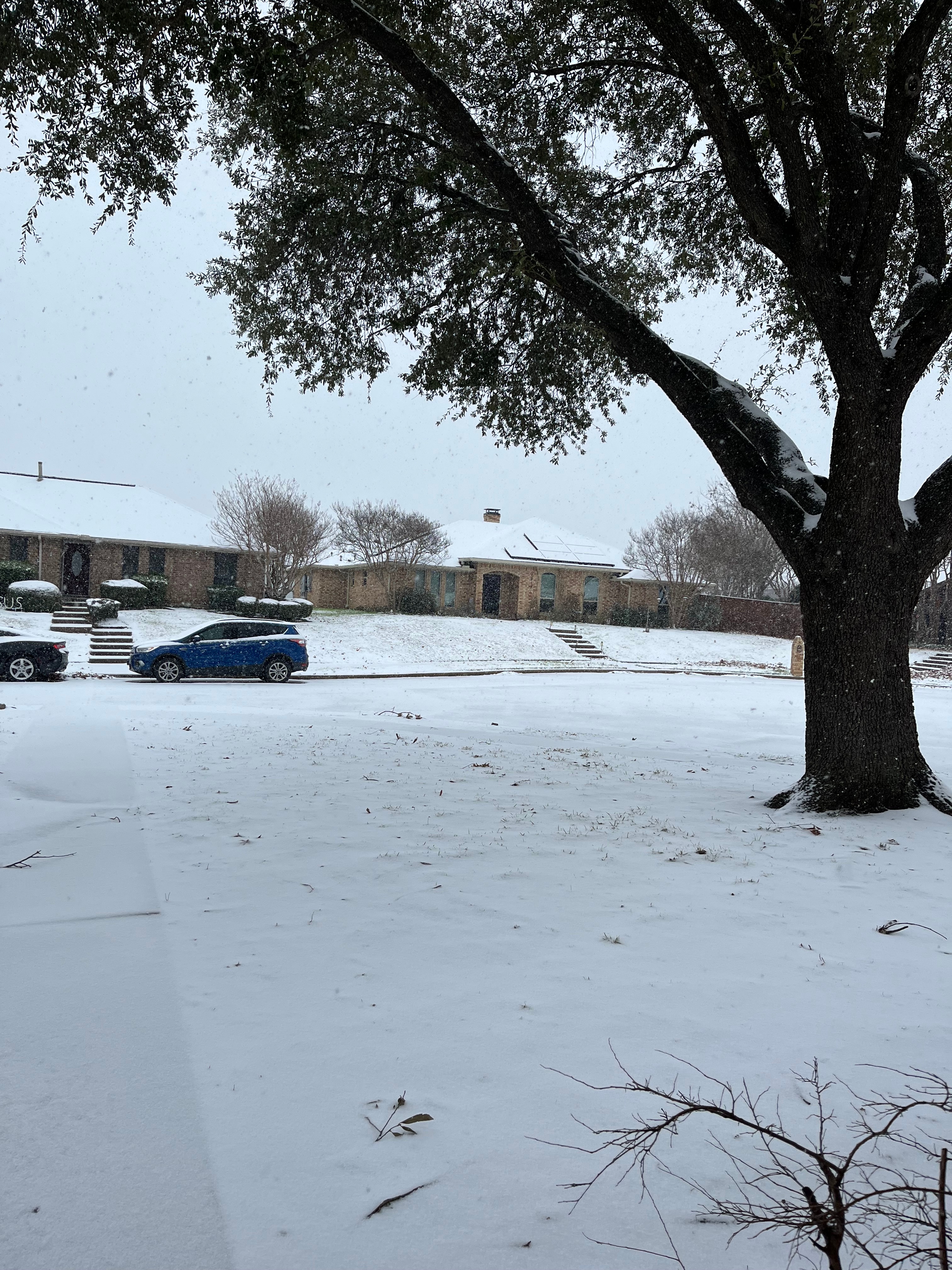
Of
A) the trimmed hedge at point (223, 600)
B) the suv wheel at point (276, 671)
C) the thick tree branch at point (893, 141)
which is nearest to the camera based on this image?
the thick tree branch at point (893, 141)

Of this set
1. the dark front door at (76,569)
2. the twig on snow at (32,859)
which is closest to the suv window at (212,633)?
the twig on snow at (32,859)

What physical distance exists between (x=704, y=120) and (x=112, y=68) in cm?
537

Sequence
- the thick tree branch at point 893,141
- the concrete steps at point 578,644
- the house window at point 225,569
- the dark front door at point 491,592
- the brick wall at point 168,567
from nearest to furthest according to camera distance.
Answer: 1. the thick tree branch at point 893,141
2. the concrete steps at point 578,644
3. the brick wall at point 168,567
4. the house window at point 225,569
5. the dark front door at point 491,592

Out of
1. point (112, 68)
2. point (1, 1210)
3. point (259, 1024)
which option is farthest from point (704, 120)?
point (1, 1210)

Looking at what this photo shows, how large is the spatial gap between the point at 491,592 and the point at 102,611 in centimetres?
1954

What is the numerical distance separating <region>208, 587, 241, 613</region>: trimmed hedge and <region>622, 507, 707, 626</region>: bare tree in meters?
21.3

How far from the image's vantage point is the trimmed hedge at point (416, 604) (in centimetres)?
3678

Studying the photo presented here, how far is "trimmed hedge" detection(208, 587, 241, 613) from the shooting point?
32.6 metres

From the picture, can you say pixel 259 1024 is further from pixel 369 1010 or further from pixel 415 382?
pixel 415 382

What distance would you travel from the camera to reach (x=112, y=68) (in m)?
7.39

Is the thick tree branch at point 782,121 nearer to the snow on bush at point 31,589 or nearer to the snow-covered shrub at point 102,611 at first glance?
the snow-covered shrub at point 102,611

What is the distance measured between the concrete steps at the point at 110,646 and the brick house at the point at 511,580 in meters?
14.3

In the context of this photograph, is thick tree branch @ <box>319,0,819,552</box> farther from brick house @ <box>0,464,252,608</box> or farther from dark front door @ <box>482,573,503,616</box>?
dark front door @ <box>482,573,503,616</box>

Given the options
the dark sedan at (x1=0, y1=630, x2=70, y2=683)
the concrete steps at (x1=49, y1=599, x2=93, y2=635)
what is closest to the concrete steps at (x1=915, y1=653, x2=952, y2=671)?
the dark sedan at (x1=0, y1=630, x2=70, y2=683)
